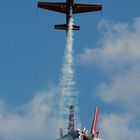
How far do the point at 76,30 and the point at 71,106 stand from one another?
30315 mm

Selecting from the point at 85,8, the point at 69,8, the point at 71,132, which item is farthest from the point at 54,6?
the point at 71,132

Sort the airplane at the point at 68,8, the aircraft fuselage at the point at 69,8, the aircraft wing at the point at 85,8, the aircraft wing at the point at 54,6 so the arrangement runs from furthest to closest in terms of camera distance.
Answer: the aircraft wing at the point at 85,8
the aircraft wing at the point at 54,6
the airplane at the point at 68,8
the aircraft fuselage at the point at 69,8

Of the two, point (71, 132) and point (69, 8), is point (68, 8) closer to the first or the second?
Result: point (69, 8)

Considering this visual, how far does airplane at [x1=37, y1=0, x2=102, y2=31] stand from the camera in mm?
143375

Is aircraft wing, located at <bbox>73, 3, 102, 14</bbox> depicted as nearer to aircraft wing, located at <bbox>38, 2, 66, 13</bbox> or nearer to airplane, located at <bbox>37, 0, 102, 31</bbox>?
airplane, located at <bbox>37, 0, 102, 31</bbox>

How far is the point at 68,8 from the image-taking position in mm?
143250

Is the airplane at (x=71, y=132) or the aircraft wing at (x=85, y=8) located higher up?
the aircraft wing at (x=85, y=8)

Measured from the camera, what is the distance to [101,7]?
150500 millimetres

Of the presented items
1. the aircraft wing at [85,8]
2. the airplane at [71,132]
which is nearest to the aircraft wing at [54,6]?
the aircraft wing at [85,8]

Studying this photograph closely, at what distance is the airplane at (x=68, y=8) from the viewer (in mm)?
143375

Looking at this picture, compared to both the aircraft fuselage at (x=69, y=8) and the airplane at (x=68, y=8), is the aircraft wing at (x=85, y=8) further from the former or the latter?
the aircraft fuselage at (x=69, y=8)

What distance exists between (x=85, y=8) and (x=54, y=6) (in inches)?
414

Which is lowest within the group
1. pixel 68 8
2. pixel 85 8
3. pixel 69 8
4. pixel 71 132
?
pixel 71 132

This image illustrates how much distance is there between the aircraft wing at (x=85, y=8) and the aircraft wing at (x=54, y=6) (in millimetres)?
3852
